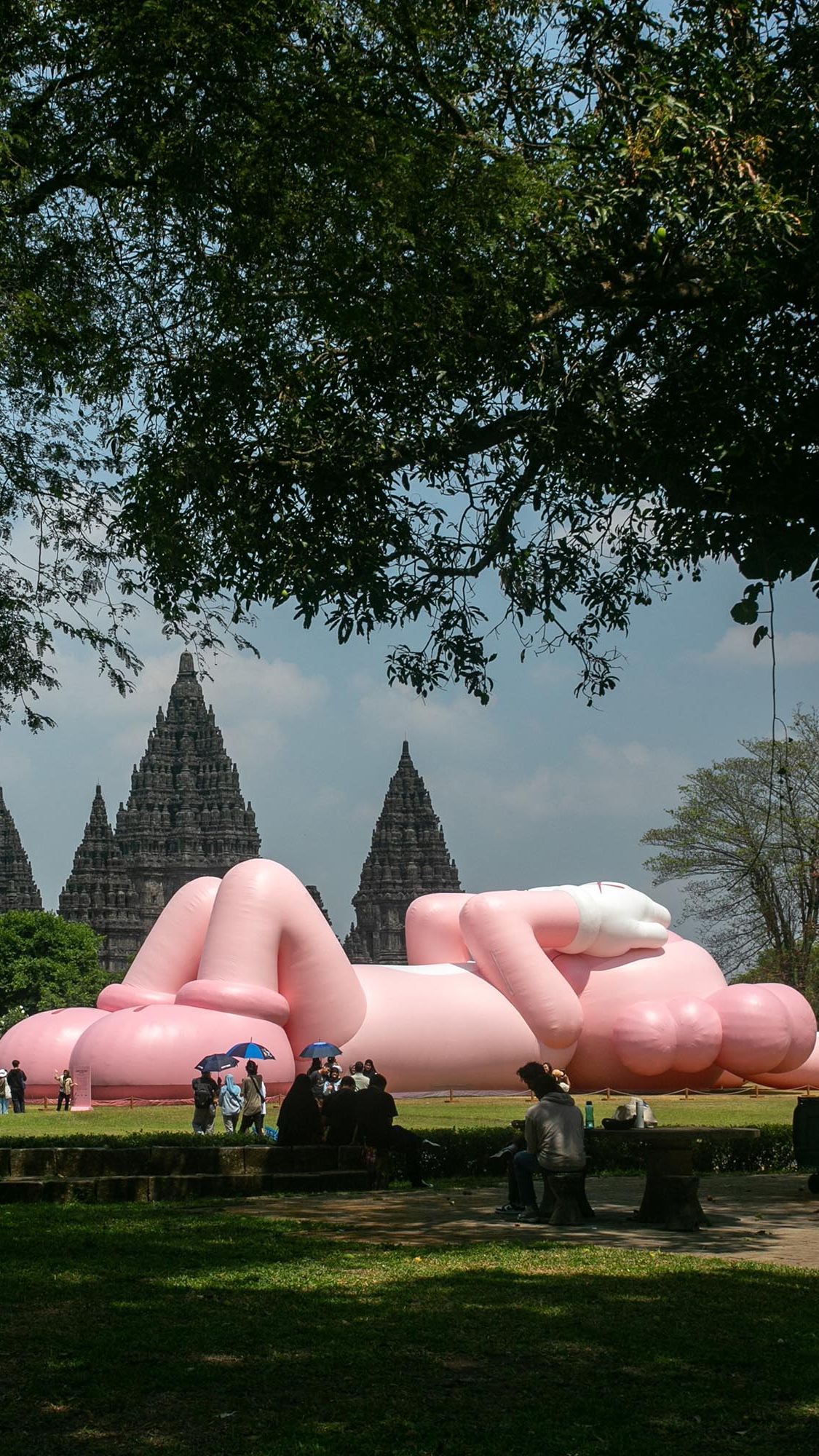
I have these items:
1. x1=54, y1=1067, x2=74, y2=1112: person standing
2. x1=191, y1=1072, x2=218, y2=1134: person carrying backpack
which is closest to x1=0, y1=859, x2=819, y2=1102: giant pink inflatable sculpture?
x1=54, y1=1067, x2=74, y2=1112: person standing

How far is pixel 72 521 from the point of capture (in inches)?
445

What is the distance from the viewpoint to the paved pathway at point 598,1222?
893cm

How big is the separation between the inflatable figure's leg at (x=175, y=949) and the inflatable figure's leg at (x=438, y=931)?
3744 mm

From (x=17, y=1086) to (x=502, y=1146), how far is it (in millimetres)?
12814

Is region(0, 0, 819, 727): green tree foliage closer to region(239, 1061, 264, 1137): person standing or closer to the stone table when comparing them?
the stone table

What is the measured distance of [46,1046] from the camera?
85.7ft

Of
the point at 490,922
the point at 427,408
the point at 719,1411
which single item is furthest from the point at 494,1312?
the point at 490,922

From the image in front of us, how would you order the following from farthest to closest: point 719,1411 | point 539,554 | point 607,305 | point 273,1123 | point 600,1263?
point 273,1123, point 539,554, point 607,305, point 600,1263, point 719,1411

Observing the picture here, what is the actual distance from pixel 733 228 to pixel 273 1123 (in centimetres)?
1729

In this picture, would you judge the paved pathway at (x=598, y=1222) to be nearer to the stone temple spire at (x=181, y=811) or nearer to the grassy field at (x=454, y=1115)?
the grassy field at (x=454, y=1115)

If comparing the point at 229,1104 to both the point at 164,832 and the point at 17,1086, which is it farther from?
the point at 164,832

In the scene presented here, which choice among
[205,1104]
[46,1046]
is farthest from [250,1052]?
[46,1046]

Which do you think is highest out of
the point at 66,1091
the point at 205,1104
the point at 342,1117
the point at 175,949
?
the point at 175,949

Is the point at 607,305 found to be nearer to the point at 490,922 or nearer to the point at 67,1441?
the point at 67,1441
